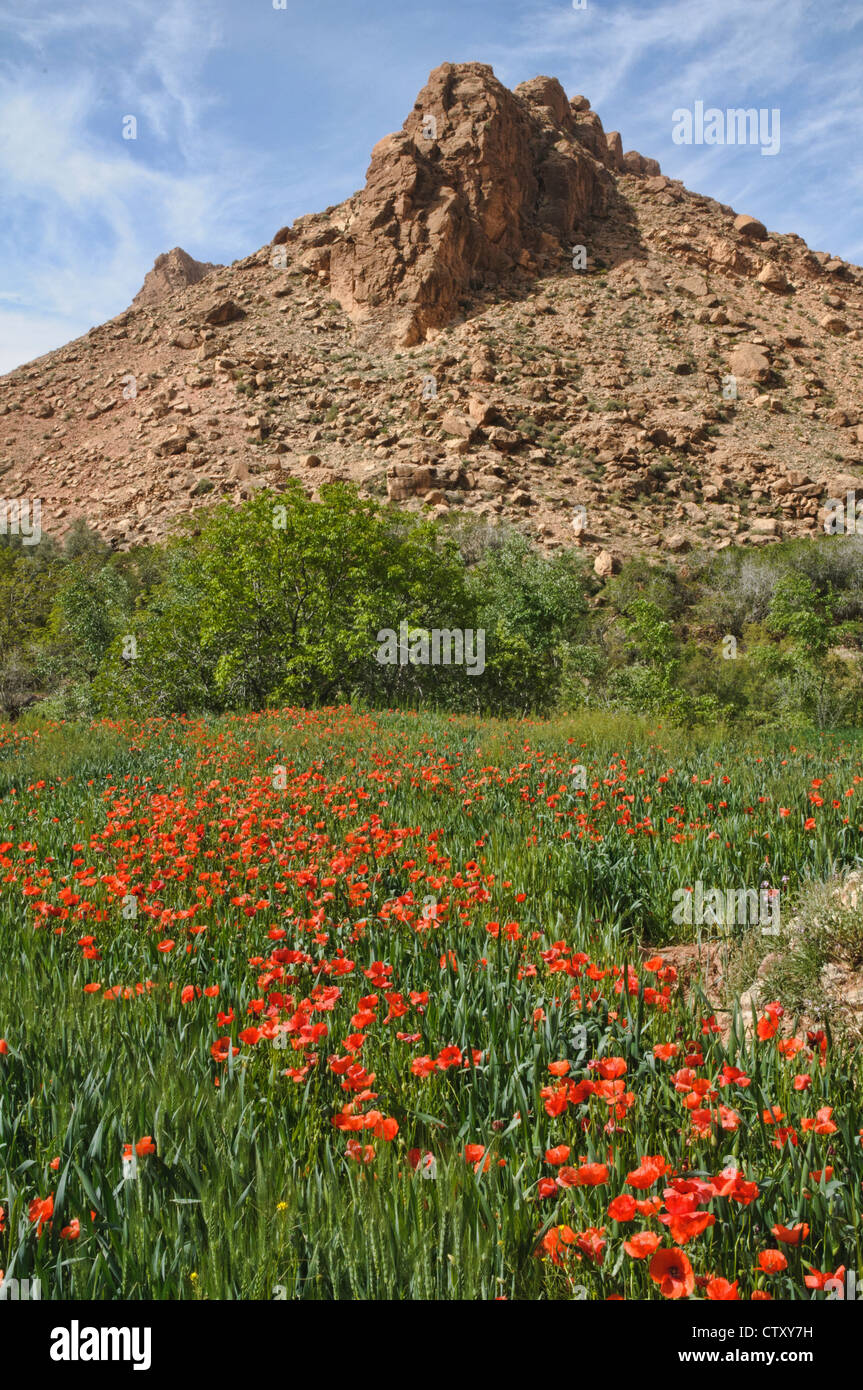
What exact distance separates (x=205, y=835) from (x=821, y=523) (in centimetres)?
3476

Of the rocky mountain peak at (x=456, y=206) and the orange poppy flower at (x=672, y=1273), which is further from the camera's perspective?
the rocky mountain peak at (x=456, y=206)

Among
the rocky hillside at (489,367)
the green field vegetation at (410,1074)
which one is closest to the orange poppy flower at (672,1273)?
the green field vegetation at (410,1074)

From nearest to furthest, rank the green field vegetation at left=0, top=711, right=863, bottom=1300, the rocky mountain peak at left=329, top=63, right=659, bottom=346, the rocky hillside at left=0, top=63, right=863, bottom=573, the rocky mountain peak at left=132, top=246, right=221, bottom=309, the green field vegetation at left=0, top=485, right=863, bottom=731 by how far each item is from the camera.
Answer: the green field vegetation at left=0, top=711, right=863, bottom=1300
the green field vegetation at left=0, top=485, right=863, bottom=731
the rocky hillside at left=0, top=63, right=863, bottom=573
the rocky mountain peak at left=329, top=63, right=659, bottom=346
the rocky mountain peak at left=132, top=246, right=221, bottom=309

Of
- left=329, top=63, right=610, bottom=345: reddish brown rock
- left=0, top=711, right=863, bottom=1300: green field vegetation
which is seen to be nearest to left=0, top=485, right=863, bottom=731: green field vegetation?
left=0, top=711, right=863, bottom=1300: green field vegetation

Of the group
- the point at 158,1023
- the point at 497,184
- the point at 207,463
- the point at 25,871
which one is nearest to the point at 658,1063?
the point at 158,1023

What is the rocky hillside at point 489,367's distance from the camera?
113 feet

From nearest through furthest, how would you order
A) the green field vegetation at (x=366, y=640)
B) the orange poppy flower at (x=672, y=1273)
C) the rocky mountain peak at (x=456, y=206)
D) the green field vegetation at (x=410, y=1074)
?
the orange poppy flower at (x=672, y=1273) → the green field vegetation at (x=410, y=1074) → the green field vegetation at (x=366, y=640) → the rocky mountain peak at (x=456, y=206)

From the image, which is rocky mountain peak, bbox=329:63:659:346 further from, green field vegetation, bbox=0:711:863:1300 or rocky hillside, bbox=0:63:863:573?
green field vegetation, bbox=0:711:863:1300

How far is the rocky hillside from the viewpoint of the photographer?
3456 cm

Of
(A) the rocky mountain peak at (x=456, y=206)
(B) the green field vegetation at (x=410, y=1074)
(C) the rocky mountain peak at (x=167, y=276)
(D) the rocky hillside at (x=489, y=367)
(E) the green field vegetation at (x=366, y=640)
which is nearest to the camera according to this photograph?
(B) the green field vegetation at (x=410, y=1074)

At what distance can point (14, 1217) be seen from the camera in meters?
1.39

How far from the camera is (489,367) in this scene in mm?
40594

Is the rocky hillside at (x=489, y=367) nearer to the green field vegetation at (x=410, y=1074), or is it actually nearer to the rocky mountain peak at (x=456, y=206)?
the rocky mountain peak at (x=456, y=206)

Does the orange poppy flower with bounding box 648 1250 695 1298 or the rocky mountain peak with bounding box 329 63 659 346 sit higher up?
the rocky mountain peak with bounding box 329 63 659 346
